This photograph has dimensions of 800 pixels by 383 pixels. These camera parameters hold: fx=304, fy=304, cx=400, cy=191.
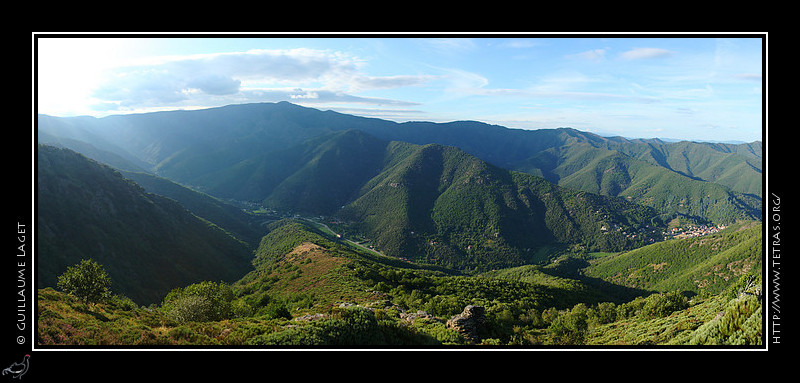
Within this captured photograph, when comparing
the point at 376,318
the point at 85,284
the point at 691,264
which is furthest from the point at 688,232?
the point at 85,284

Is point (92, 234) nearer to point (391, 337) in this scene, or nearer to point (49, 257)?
point (49, 257)

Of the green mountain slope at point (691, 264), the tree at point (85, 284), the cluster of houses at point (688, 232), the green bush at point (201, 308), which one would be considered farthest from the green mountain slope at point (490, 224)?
the tree at point (85, 284)

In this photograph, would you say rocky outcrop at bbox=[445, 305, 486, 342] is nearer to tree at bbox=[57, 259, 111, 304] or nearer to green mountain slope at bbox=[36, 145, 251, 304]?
tree at bbox=[57, 259, 111, 304]
